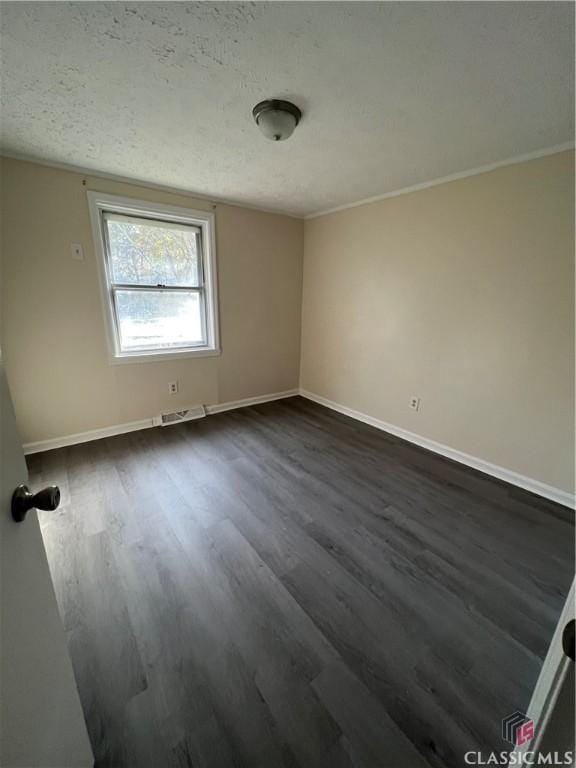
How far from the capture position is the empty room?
1.00 meters

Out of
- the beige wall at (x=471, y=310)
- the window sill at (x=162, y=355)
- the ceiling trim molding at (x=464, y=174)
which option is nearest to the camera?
the ceiling trim molding at (x=464, y=174)

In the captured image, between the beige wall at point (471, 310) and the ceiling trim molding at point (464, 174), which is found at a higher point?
the ceiling trim molding at point (464, 174)

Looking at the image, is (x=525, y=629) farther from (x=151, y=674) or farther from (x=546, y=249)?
(x=546, y=249)

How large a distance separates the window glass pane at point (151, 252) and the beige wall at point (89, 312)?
0.22 metres

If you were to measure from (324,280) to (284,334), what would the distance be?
84 cm

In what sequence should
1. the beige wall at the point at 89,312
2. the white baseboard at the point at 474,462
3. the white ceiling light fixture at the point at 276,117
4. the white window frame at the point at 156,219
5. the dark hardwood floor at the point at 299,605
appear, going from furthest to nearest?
the white window frame at the point at 156,219 < the beige wall at the point at 89,312 < the white baseboard at the point at 474,462 < the white ceiling light fixture at the point at 276,117 < the dark hardwood floor at the point at 299,605

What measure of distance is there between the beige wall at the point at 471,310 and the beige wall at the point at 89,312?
2.82ft

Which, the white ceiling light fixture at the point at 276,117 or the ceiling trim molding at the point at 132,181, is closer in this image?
the white ceiling light fixture at the point at 276,117

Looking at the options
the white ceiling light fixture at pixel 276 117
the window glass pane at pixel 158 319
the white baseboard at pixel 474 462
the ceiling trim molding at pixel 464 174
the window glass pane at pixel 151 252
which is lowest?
the white baseboard at pixel 474 462

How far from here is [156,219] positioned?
2887mm

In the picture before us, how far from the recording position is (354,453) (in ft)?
9.07

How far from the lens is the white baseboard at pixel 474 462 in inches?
85.5

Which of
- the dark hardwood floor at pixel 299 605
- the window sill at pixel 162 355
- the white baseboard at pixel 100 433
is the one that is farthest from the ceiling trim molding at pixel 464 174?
the white baseboard at pixel 100 433

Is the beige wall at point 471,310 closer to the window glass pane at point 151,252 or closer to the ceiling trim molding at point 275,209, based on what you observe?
the ceiling trim molding at point 275,209
